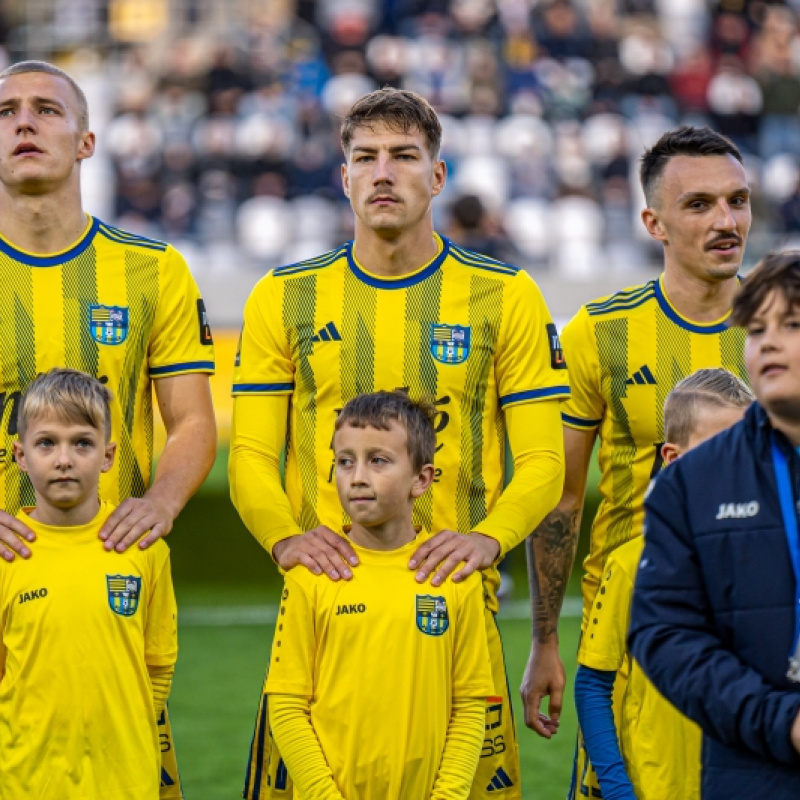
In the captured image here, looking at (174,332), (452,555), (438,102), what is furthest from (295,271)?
(438,102)

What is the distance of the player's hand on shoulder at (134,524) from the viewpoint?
137 inches

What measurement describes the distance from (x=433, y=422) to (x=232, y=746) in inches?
134

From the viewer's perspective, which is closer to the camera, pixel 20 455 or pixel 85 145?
pixel 20 455

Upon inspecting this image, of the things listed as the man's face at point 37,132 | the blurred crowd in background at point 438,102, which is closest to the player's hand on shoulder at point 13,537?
the man's face at point 37,132

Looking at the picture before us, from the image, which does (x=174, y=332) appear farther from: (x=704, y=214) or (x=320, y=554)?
(x=704, y=214)

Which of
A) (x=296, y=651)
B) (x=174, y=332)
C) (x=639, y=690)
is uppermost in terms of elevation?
(x=174, y=332)

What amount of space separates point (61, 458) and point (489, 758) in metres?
1.23

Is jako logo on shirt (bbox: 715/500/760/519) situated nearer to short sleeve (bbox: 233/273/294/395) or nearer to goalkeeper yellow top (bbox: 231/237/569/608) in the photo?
goalkeeper yellow top (bbox: 231/237/569/608)

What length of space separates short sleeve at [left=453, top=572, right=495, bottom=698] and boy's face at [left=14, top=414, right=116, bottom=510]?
2.83 ft

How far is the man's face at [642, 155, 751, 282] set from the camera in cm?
378

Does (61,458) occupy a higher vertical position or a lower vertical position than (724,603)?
higher

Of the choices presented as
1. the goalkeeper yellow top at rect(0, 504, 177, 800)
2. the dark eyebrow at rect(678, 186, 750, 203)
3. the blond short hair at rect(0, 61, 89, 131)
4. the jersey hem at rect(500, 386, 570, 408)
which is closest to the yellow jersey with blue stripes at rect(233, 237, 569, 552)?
the jersey hem at rect(500, 386, 570, 408)

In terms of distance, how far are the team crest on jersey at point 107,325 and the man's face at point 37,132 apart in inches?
12.9

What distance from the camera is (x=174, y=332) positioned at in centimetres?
384
